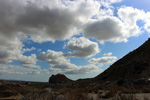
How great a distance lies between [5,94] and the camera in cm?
5206

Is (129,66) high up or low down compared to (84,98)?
up

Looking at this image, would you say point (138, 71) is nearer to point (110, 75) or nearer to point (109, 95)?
Answer: point (110, 75)

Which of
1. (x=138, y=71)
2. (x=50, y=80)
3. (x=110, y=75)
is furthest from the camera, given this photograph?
(x=50, y=80)

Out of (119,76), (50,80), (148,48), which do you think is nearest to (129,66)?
(119,76)

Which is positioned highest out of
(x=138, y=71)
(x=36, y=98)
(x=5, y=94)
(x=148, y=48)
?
(x=148, y=48)

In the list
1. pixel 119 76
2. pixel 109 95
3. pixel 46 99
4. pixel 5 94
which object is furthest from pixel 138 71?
pixel 5 94

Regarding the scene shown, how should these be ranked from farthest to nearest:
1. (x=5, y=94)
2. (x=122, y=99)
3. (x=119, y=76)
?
(x=5, y=94) → (x=119, y=76) → (x=122, y=99)

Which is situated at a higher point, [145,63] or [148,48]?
[148,48]

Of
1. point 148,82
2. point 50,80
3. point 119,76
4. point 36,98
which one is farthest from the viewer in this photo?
point 50,80

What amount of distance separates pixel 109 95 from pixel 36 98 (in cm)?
484

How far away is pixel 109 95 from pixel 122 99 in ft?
6.77

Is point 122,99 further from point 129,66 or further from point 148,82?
point 129,66

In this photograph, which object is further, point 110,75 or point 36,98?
point 110,75

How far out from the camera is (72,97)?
25.1ft
